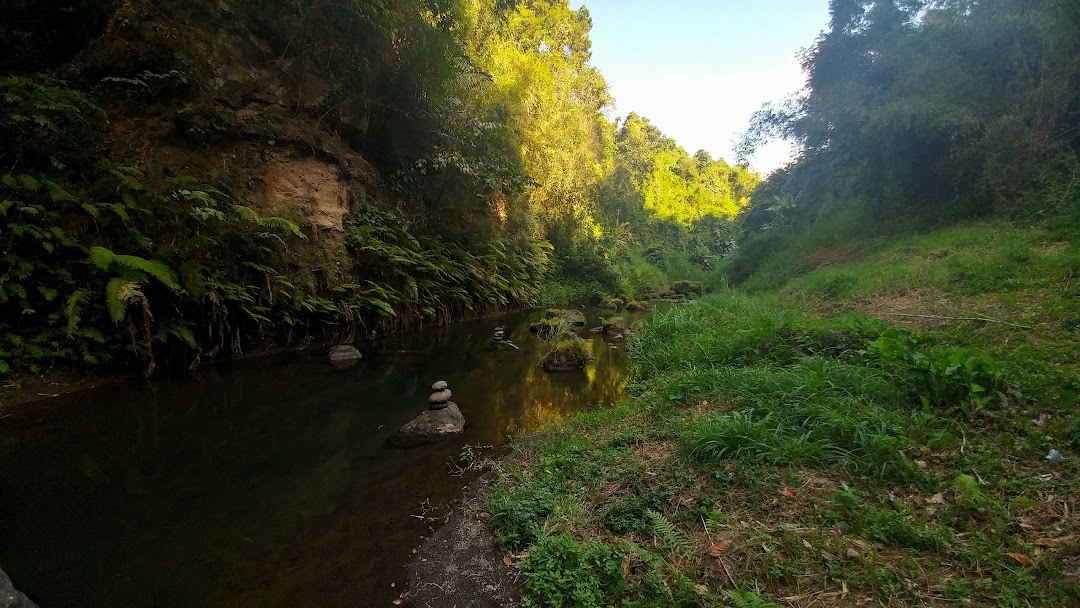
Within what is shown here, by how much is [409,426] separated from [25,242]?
520 centimetres

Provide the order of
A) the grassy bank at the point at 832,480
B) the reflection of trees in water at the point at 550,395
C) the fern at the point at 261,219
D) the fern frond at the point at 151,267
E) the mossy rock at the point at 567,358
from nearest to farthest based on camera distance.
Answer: the grassy bank at the point at 832,480 < the reflection of trees in water at the point at 550,395 < the fern frond at the point at 151,267 < the fern at the point at 261,219 < the mossy rock at the point at 567,358

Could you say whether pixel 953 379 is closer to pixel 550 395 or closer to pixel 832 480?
pixel 832 480

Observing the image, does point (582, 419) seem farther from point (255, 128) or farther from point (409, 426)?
point (255, 128)

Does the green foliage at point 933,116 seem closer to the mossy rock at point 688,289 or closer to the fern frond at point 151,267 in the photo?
the mossy rock at point 688,289

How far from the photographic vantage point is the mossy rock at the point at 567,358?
25.0 ft

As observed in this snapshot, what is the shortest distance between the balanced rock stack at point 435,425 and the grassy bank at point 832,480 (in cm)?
99

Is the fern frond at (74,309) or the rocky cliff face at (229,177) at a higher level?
the rocky cliff face at (229,177)

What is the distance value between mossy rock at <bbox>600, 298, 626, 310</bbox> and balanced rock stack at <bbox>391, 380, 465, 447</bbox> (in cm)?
1470

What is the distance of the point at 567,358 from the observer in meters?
7.72

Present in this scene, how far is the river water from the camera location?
263 centimetres

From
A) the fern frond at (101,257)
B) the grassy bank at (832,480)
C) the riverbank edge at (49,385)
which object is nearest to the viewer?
the grassy bank at (832,480)

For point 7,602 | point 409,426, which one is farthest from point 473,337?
point 7,602

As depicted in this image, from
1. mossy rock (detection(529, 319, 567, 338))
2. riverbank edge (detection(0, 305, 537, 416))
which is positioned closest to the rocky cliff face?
riverbank edge (detection(0, 305, 537, 416))

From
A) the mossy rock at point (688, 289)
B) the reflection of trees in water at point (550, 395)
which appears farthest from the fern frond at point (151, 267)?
the mossy rock at point (688, 289)
